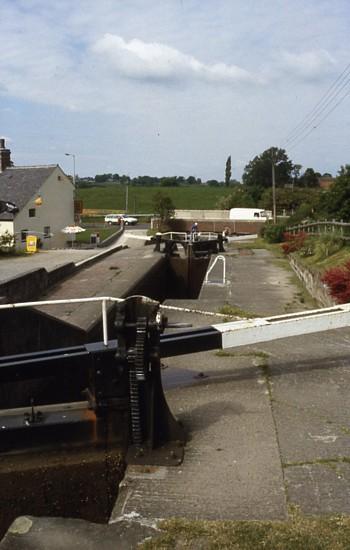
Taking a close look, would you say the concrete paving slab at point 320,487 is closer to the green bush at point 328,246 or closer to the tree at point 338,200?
the green bush at point 328,246

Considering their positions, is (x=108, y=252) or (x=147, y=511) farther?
(x=108, y=252)

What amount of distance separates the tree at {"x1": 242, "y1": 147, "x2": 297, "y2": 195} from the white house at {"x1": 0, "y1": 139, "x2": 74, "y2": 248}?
2214 inches

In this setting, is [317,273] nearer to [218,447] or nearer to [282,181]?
[218,447]

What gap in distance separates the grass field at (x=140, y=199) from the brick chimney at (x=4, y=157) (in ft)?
156

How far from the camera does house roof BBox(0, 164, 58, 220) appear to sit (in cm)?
4069

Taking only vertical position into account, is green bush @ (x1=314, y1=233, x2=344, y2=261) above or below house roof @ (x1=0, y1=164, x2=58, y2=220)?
below

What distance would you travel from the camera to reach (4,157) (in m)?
45.9

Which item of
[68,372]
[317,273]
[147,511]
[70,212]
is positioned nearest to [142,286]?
[317,273]

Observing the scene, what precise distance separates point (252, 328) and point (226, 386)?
0.69 m

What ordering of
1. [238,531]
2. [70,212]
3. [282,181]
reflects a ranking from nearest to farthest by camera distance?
[238,531], [70,212], [282,181]

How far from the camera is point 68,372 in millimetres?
4309

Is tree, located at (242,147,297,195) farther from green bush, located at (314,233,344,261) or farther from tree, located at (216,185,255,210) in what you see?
green bush, located at (314,233,344,261)

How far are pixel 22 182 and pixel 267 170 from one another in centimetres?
6416

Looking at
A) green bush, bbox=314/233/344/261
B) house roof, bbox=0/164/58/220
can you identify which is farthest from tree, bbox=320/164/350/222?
house roof, bbox=0/164/58/220
